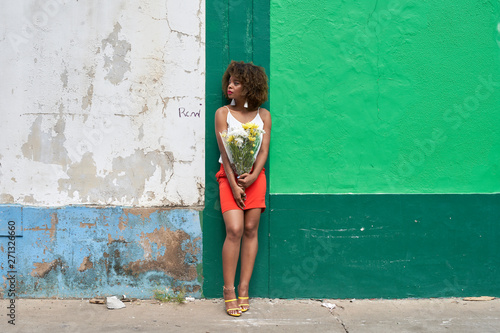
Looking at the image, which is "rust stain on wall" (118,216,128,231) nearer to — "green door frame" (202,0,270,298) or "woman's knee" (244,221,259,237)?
"green door frame" (202,0,270,298)

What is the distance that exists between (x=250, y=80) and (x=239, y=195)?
93 cm

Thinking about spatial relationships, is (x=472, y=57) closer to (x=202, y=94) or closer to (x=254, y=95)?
(x=254, y=95)

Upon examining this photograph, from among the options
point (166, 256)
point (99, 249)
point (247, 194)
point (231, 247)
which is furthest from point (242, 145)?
point (99, 249)

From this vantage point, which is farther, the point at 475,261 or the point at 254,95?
the point at 475,261

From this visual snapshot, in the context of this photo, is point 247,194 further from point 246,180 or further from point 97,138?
point 97,138

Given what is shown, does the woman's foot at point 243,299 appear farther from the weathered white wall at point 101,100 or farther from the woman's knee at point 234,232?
the weathered white wall at point 101,100

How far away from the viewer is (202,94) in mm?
4168

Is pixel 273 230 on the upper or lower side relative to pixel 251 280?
upper

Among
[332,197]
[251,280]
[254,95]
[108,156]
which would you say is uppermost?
[254,95]

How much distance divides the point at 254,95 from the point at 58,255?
2.15 m

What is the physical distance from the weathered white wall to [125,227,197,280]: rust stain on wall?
0.96ft

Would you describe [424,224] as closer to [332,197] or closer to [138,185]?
[332,197]

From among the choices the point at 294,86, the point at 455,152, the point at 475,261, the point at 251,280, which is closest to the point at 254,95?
the point at 294,86

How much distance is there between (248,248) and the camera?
404 centimetres
